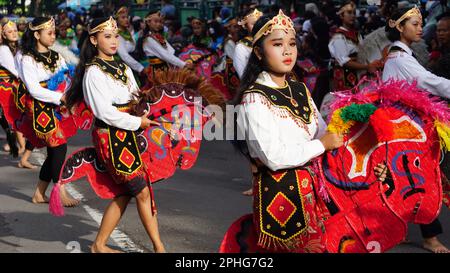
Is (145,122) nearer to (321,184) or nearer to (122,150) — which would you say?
(122,150)

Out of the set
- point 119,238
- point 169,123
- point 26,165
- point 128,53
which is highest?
point 169,123

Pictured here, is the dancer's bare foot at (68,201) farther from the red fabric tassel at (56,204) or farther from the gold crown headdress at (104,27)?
the gold crown headdress at (104,27)

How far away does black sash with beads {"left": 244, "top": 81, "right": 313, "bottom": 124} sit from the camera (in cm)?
413

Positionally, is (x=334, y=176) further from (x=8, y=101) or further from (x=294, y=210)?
(x=8, y=101)

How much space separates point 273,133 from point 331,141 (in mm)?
286

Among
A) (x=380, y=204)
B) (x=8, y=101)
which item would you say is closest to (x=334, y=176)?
(x=380, y=204)

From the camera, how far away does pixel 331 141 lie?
4039mm

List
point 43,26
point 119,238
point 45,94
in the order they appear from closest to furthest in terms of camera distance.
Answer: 1. point 119,238
2. point 45,94
3. point 43,26

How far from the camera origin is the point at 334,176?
162 inches

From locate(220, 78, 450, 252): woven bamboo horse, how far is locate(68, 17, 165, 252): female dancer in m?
1.88

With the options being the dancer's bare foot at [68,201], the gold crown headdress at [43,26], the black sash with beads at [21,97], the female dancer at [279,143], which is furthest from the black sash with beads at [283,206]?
the black sash with beads at [21,97]

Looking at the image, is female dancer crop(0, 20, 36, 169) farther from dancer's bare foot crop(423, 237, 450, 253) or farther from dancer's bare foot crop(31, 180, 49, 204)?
dancer's bare foot crop(423, 237, 450, 253)

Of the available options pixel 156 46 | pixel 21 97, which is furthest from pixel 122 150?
pixel 156 46

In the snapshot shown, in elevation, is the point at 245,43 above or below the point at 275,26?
below
